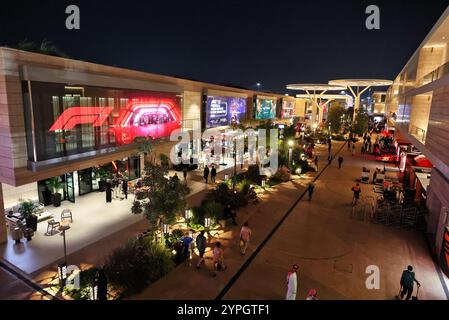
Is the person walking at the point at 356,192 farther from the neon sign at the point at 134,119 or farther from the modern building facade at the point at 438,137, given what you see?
the neon sign at the point at 134,119

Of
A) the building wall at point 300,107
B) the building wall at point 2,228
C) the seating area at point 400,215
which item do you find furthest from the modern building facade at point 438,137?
the building wall at point 300,107

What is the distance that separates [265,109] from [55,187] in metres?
30.7

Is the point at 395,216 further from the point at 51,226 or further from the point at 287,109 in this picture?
the point at 287,109

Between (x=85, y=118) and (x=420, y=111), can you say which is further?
(x=420, y=111)

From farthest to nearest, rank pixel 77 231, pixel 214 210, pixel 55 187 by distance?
pixel 55 187 → pixel 214 210 → pixel 77 231

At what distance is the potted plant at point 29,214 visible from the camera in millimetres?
12586

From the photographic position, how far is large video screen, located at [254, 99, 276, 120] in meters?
39.0

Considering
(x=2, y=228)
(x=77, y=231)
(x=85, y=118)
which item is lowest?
(x=77, y=231)

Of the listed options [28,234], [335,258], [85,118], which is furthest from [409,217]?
[28,234]

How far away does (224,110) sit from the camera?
96.7 ft

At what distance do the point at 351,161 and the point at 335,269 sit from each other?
78.5 ft

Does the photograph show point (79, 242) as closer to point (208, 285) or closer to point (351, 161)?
point (208, 285)

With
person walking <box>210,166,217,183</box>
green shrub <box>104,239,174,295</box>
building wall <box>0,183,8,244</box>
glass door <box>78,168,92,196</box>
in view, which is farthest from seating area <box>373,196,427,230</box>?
building wall <box>0,183,8,244</box>

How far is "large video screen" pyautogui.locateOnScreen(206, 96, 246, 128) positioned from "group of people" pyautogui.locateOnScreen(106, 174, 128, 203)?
10.2 m
